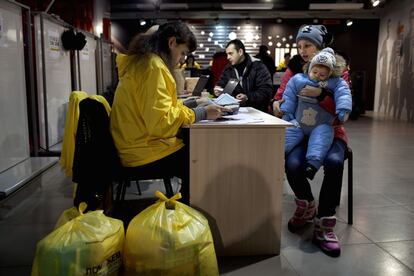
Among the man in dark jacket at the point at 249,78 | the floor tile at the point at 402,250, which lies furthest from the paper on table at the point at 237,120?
the man in dark jacket at the point at 249,78

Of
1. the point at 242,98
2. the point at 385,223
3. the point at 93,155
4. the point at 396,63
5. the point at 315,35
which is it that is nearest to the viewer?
the point at 93,155

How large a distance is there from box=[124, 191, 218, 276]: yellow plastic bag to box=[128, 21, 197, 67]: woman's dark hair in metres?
0.81

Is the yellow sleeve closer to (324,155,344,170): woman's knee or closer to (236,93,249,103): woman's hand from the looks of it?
(324,155,344,170): woman's knee

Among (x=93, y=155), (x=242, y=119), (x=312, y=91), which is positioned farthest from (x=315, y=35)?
(x=93, y=155)

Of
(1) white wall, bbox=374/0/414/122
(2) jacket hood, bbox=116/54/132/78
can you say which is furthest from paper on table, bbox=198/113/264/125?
(1) white wall, bbox=374/0/414/122

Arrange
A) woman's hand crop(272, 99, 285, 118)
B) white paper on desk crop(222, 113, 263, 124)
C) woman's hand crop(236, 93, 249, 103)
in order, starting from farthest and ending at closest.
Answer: woman's hand crop(236, 93, 249, 103) < woman's hand crop(272, 99, 285, 118) < white paper on desk crop(222, 113, 263, 124)

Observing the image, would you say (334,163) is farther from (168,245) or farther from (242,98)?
(242,98)

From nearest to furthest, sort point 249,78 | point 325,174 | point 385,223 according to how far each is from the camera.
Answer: point 325,174 < point 385,223 < point 249,78

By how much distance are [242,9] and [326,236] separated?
9523 mm

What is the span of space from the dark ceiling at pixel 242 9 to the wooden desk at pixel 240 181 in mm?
9083

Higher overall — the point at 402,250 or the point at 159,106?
the point at 159,106

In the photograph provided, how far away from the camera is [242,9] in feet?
35.8

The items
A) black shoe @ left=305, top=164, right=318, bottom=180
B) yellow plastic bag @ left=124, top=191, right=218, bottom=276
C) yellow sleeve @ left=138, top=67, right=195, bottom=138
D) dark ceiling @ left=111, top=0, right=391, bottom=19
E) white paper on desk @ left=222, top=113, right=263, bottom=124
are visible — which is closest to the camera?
yellow plastic bag @ left=124, top=191, right=218, bottom=276

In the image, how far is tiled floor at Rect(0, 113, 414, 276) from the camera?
6.81ft
